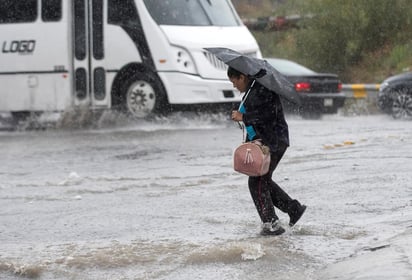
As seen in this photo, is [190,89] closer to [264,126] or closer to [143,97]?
[143,97]

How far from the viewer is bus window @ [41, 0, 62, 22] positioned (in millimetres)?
18328

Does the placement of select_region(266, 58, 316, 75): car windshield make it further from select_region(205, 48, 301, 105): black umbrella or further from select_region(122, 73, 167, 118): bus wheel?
select_region(205, 48, 301, 105): black umbrella

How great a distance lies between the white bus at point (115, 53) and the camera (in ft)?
56.5

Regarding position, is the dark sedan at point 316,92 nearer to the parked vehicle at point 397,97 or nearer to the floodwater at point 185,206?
the parked vehicle at point 397,97

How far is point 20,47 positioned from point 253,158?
38.6 feet

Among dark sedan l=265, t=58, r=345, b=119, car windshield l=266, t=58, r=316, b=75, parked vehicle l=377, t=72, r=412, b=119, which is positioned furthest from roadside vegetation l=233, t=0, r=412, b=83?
parked vehicle l=377, t=72, r=412, b=119

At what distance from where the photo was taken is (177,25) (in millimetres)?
17625

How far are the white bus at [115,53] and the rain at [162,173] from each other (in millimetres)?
29

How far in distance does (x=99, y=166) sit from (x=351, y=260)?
6.34m

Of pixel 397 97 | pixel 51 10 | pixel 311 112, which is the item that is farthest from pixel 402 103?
pixel 51 10

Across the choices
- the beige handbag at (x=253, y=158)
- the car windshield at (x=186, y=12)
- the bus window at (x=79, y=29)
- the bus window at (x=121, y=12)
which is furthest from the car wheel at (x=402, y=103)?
the beige handbag at (x=253, y=158)

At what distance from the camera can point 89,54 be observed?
59.0 feet

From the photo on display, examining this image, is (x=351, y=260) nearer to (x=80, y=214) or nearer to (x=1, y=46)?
(x=80, y=214)

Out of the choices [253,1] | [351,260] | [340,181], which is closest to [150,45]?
[340,181]
